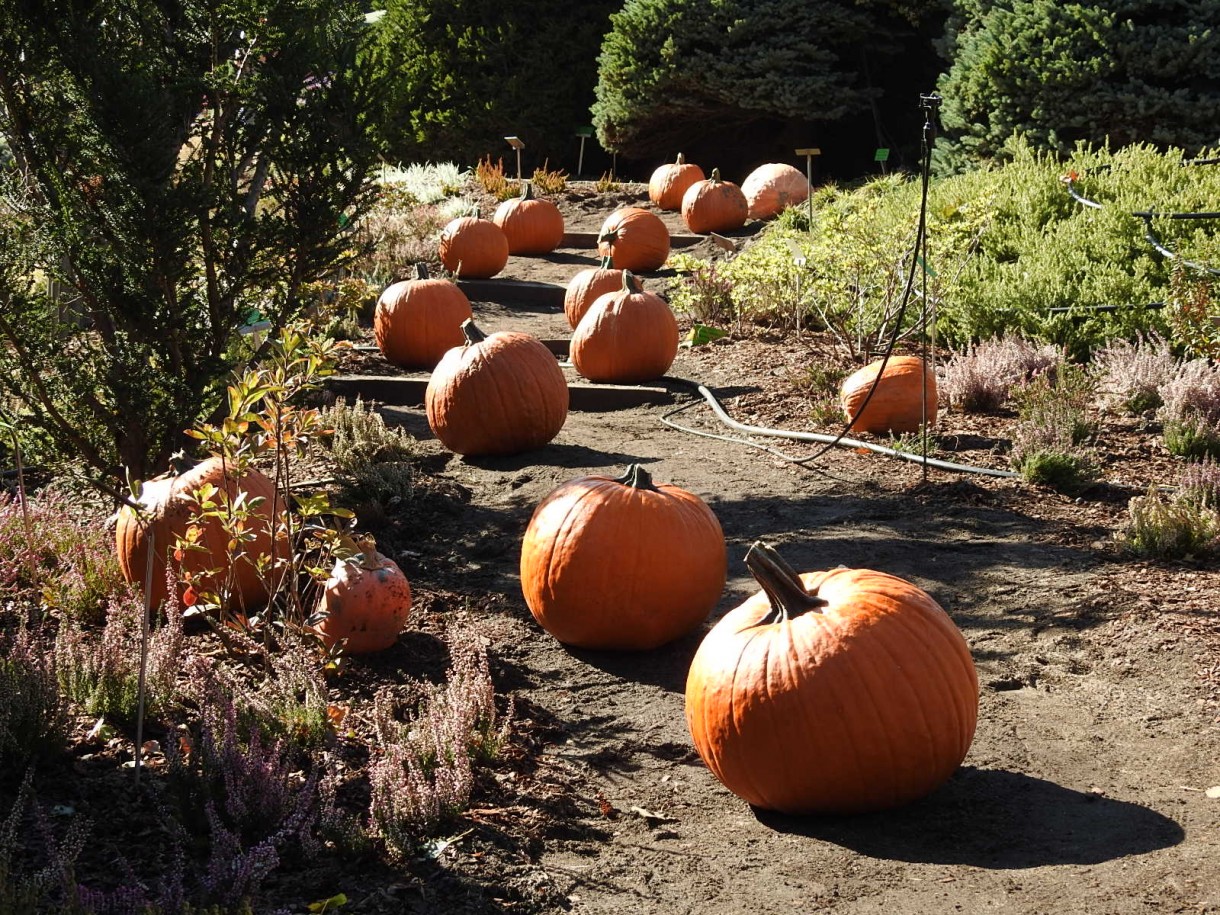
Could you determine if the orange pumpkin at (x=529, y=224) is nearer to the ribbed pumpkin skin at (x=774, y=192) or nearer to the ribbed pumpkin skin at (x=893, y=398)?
the ribbed pumpkin skin at (x=774, y=192)

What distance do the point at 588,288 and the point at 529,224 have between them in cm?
404

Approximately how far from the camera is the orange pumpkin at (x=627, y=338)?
7.77 metres

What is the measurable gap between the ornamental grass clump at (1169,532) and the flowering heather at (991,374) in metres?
1.99

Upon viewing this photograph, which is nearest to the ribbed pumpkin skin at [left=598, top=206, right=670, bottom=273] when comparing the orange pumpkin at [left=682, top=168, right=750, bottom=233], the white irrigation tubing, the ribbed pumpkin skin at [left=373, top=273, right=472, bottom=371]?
the orange pumpkin at [left=682, top=168, right=750, bottom=233]

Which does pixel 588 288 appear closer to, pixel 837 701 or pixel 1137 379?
pixel 1137 379

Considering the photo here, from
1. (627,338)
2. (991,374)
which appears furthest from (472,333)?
(991,374)

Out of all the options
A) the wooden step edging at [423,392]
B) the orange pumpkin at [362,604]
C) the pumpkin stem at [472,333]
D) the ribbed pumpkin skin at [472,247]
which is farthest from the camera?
the ribbed pumpkin skin at [472,247]

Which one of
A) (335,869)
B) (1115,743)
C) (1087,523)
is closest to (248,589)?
(335,869)

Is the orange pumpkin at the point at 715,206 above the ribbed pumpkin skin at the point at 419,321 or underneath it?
above

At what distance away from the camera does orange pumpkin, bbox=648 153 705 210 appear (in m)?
14.7

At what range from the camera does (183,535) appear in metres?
4.39

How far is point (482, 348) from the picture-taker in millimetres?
6559

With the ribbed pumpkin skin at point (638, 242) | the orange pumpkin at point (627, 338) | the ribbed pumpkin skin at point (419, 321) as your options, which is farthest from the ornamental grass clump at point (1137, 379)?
the ribbed pumpkin skin at point (638, 242)

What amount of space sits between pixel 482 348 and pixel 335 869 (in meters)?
3.93
